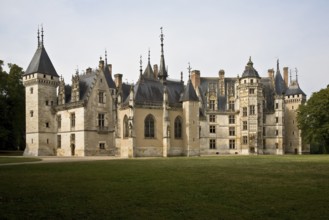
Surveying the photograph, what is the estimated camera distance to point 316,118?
5359 centimetres

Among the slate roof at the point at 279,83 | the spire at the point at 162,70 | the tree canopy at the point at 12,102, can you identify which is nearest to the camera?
the spire at the point at 162,70

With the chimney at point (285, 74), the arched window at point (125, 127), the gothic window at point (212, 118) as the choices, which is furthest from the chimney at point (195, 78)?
the arched window at point (125, 127)

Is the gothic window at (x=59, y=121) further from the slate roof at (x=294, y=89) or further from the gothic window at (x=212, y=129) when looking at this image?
the slate roof at (x=294, y=89)

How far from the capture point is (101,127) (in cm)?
5044

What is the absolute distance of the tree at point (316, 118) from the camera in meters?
52.7

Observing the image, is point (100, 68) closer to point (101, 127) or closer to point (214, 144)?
point (101, 127)

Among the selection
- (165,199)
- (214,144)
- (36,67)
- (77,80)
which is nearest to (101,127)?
(77,80)

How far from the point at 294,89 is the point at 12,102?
1731 inches

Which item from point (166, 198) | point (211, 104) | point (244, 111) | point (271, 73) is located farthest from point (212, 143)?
point (166, 198)

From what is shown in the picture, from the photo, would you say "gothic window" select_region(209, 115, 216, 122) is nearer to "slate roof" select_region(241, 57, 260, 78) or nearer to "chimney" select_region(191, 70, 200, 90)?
"chimney" select_region(191, 70, 200, 90)

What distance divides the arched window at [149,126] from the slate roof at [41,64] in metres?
15.9

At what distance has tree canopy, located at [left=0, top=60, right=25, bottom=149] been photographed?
54.7 m

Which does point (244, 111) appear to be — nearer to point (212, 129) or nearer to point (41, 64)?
point (212, 129)

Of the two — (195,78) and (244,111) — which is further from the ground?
(195,78)
